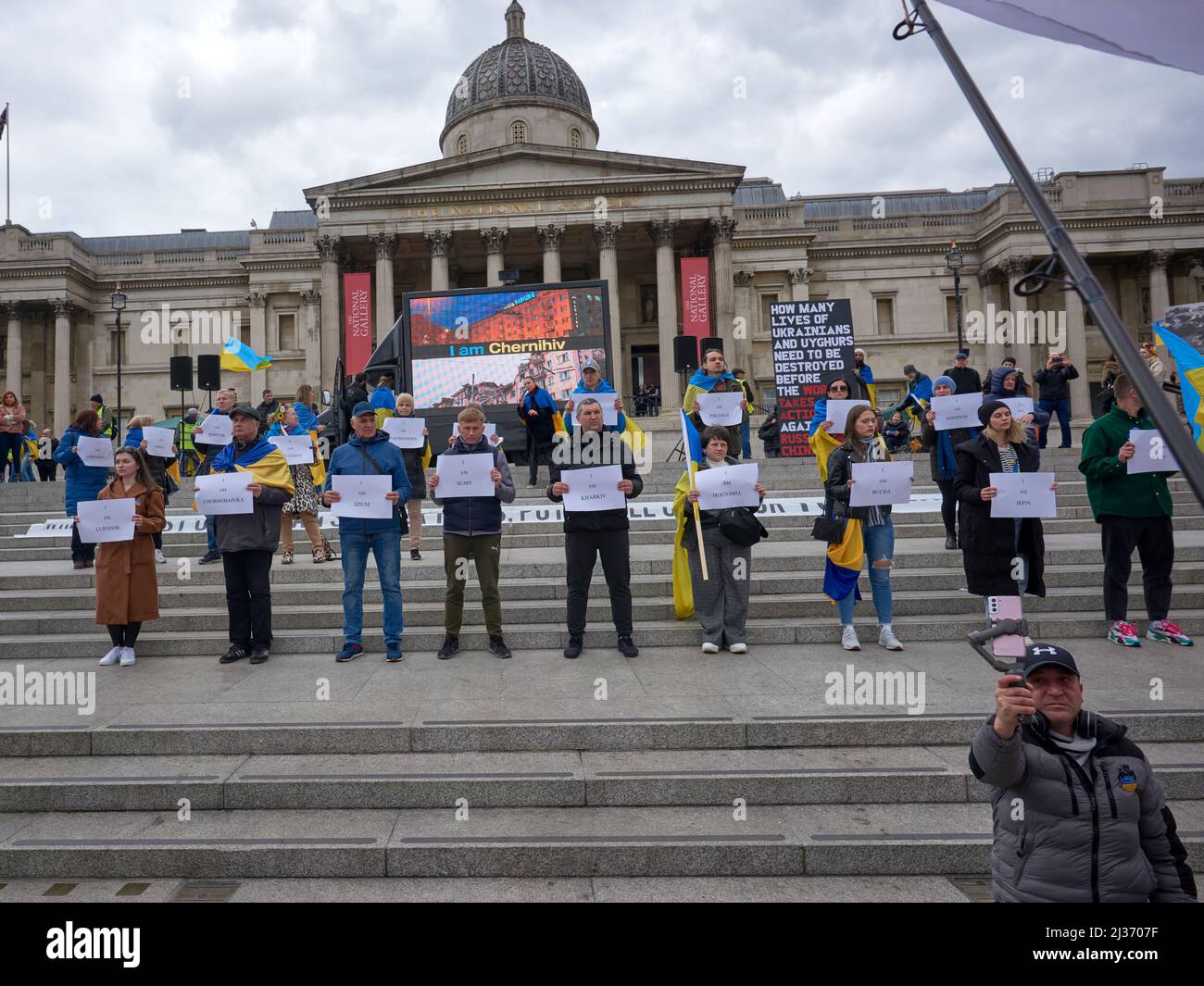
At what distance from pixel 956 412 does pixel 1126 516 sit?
9.74 feet

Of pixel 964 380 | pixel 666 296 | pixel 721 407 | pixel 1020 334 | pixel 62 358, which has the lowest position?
pixel 721 407

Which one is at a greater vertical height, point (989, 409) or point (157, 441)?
point (157, 441)

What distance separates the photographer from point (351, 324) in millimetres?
34625

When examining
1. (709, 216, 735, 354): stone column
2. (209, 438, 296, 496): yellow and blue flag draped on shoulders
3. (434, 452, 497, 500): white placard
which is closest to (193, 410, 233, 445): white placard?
(209, 438, 296, 496): yellow and blue flag draped on shoulders

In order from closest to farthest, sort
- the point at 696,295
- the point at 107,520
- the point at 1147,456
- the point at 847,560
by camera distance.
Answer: the point at 1147,456
the point at 107,520
the point at 847,560
the point at 696,295

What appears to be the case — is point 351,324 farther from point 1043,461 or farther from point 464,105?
point 1043,461

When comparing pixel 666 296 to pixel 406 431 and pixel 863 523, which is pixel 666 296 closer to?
pixel 406 431

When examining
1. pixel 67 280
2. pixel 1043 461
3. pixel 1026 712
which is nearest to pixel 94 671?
pixel 1026 712

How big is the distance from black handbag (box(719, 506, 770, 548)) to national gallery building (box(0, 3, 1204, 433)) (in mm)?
29700

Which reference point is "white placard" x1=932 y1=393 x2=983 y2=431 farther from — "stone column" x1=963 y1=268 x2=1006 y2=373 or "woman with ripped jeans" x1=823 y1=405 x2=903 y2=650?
"stone column" x1=963 y1=268 x2=1006 y2=373

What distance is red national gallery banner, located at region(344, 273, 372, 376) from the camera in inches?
1363

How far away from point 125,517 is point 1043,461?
14693 millimetres

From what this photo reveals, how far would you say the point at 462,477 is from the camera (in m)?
6.83

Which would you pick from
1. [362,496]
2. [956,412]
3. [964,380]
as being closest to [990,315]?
[964,380]
